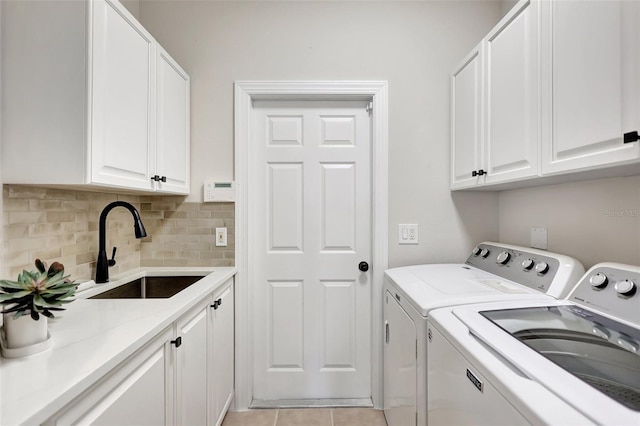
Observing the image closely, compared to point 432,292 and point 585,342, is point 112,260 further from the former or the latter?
point 585,342

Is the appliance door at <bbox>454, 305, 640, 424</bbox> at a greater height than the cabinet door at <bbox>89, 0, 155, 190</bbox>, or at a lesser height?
lesser

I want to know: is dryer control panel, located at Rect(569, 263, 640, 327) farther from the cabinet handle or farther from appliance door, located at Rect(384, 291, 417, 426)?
appliance door, located at Rect(384, 291, 417, 426)

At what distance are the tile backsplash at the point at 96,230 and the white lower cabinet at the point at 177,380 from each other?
38cm

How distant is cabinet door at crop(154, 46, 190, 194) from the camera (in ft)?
5.19

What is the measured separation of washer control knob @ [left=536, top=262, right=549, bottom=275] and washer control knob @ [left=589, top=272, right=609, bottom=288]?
0.18 meters

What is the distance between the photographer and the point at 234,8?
6.42ft

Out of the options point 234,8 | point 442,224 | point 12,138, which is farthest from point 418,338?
point 234,8

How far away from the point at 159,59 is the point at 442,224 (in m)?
1.91

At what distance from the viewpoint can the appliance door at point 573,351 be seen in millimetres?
593

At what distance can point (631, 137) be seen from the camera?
2.73ft

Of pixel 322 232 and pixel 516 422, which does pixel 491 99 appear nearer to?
pixel 322 232

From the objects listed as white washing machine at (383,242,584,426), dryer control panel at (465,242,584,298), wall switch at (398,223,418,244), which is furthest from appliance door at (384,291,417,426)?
dryer control panel at (465,242,584,298)

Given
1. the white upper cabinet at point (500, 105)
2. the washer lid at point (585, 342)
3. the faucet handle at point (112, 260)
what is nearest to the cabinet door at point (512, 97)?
the white upper cabinet at point (500, 105)

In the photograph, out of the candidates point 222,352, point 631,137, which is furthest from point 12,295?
point 631,137
